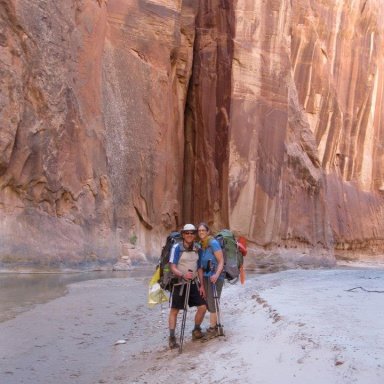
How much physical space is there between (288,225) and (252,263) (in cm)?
367

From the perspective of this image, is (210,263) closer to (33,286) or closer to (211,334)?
(211,334)

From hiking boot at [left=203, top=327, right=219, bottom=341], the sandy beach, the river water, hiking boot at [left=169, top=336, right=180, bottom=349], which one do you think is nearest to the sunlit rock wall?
the river water

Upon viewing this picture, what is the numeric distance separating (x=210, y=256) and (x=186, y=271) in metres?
0.34

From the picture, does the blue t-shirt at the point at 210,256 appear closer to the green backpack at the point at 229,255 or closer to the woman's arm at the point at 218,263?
the woman's arm at the point at 218,263

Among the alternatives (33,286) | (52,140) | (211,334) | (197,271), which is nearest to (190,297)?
(197,271)

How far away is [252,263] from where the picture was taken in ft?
94.1

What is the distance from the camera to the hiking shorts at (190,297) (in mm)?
7473

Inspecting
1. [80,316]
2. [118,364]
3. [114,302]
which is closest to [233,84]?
[114,302]

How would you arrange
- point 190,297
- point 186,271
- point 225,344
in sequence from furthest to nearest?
point 190,297 < point 186,271 < point 225,344

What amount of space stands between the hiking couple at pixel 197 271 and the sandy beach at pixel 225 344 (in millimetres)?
377

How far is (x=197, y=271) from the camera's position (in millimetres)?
7398

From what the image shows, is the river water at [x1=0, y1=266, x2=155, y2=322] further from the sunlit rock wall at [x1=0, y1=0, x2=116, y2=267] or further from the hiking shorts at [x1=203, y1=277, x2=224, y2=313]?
the hiking shorts at [x1=203, y1=277, x2=224, y2=313]

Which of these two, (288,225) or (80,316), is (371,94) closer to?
(288,225)

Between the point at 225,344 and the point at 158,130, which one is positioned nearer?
the point at 225,344
